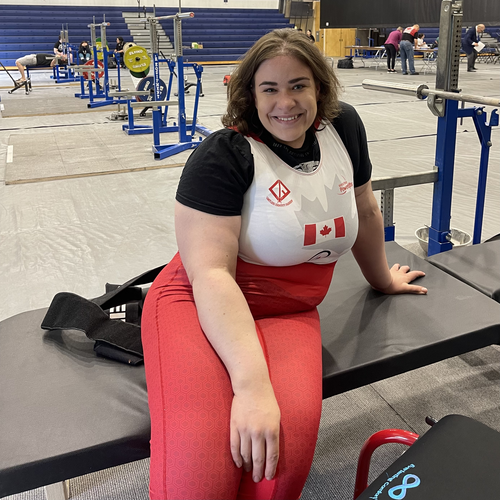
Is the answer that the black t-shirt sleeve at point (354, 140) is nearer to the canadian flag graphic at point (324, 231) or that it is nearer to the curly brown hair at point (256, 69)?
the curly brown hair at point (256, 69)

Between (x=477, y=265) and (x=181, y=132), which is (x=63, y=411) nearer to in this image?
(x=477, y=265)

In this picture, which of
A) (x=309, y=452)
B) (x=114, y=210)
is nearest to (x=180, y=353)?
(x=309, y=452)

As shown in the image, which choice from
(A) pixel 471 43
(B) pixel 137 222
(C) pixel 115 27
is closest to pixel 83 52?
(C) pixel 115 27

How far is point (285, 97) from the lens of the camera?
1.08m

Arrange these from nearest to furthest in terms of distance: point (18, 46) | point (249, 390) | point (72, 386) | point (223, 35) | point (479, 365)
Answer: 1. point (249, 390)
2. point (72, 386)
3. point (479, 365)
4. point (18, 46)
5. point (223, 35)

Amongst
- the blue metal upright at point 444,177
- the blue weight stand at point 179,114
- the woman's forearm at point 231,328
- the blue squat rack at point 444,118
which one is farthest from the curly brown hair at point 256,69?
the blue weight stand at point 179,114

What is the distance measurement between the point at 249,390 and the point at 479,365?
1.21 meters

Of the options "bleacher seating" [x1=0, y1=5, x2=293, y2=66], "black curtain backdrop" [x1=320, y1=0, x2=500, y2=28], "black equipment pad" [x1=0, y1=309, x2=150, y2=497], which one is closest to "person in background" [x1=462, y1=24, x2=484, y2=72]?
"bleacher seating" [x1=0, y1=5, x2=293, y2=66]

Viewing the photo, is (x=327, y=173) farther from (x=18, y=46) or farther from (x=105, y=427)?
(x=18, y=46)

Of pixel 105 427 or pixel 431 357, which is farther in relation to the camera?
pixel 431 357

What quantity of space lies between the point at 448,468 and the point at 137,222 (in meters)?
2.66

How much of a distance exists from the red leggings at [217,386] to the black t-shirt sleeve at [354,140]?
0.92 ft

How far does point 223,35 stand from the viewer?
17.6 meters

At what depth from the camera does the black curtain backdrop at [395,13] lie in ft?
6.92
